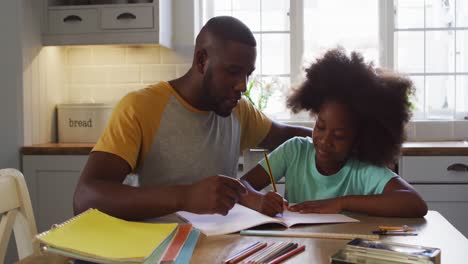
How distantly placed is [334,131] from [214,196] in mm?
550

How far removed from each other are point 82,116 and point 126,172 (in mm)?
1974

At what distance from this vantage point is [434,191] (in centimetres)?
290

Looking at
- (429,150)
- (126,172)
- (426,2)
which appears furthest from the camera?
(426,2)

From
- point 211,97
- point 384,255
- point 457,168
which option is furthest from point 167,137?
point 457,168

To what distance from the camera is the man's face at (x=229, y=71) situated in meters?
1.55

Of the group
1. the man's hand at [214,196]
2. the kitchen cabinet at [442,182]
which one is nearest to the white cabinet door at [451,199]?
the kitchen cabinet at [442,182]

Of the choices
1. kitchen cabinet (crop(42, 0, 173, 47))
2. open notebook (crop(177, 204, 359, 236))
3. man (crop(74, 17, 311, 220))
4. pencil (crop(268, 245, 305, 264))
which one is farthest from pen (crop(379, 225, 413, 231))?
kitchen cabinet (crop(42, 0, 173, 47))

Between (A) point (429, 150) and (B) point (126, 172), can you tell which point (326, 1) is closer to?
(A) point (429, 150)

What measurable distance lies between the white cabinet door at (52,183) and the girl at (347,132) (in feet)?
5.30

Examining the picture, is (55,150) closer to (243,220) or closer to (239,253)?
(243,220)

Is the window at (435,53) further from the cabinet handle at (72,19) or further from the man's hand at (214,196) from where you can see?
the man's hand at (214,196)

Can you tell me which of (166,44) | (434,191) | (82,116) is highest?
(166,44)

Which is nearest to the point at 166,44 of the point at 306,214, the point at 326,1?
the point at 326,1

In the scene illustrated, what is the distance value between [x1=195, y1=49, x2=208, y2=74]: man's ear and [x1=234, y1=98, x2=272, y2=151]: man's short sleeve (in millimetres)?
284
